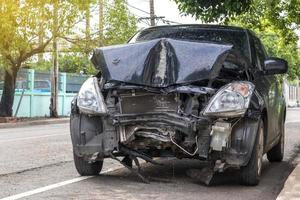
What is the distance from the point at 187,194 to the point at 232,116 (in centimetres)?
97

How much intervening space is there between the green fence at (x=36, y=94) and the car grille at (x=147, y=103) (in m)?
22.8

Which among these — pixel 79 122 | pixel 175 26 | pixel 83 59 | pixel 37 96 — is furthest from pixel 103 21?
pixel 79 122

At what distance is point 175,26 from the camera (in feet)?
27.3

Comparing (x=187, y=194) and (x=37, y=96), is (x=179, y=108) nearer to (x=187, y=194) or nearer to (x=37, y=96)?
(x=187, y=194)

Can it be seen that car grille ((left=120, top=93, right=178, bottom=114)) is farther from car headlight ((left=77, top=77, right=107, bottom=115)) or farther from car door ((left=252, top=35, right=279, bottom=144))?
car door ((left=252, top=35, right=279, bottom=144))

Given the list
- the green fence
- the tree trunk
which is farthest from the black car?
the green fence

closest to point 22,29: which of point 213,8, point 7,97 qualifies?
point 7,97

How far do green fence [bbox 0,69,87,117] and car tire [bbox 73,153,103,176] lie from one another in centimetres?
2202

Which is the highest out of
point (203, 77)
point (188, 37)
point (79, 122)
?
point (188, 37)

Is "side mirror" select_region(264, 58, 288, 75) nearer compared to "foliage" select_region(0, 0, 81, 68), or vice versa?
"side mirror" select_region(264, 58, 288, 75)

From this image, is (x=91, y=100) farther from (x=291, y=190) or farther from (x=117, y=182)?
(x=291, y=190)

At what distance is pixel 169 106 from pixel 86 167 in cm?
143

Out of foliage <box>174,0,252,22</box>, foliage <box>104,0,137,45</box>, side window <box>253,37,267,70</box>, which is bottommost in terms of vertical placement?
side window <box>253,37,267,70</box>

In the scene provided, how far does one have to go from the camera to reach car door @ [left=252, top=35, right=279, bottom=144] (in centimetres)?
739
